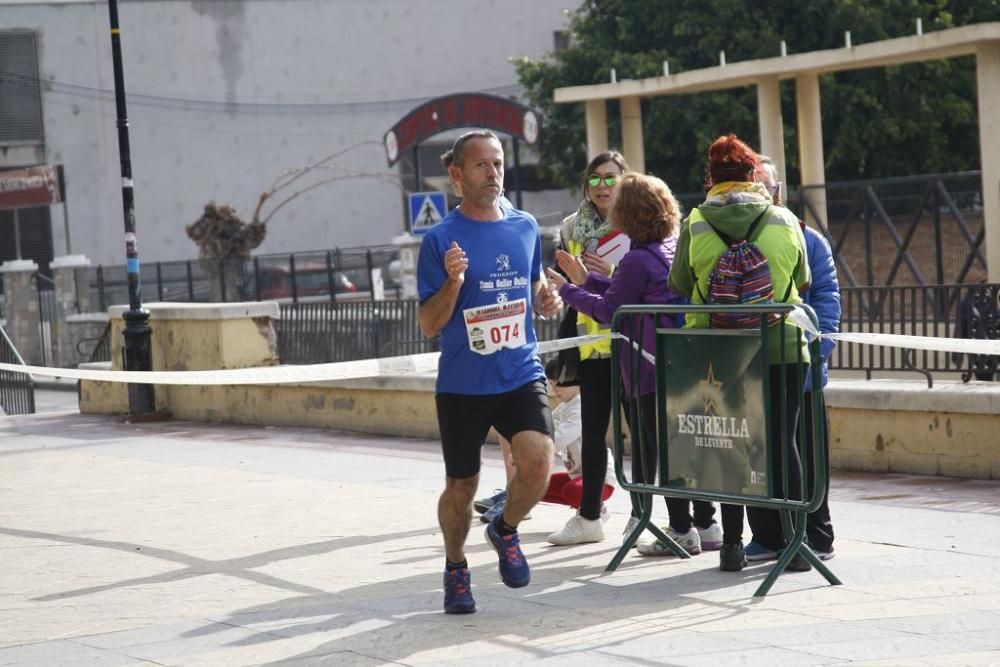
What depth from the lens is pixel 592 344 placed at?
736 cm

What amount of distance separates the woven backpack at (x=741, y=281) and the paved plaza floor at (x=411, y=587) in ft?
3.73

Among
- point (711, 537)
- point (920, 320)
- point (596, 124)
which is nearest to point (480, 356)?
point (711, 537)

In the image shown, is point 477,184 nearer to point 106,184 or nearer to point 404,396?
point 404,396

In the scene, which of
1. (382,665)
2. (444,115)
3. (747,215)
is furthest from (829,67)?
(382,665)

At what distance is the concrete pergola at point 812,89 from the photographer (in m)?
19.4

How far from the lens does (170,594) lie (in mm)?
6895

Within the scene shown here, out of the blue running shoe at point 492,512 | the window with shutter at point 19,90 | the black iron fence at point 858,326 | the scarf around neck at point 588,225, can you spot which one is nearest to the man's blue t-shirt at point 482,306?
the scarf around neck at point 588,225

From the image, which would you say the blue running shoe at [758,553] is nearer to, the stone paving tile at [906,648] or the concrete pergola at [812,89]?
the stone paving tile at [906,648]

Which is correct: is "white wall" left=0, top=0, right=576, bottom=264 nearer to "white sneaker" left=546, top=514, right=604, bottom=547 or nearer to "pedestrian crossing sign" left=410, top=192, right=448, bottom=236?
"pedestrian crossing sign" left=410, top=192, right=448, bottom=236

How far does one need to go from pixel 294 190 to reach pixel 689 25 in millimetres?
16242

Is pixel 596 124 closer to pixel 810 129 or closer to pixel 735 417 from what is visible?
pixel 810 129

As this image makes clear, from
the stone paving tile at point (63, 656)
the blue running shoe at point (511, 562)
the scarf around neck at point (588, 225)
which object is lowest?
the stone paving tile at point (63, 656)

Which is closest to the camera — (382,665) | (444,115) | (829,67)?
(382,665)

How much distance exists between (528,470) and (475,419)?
296 millimetres
